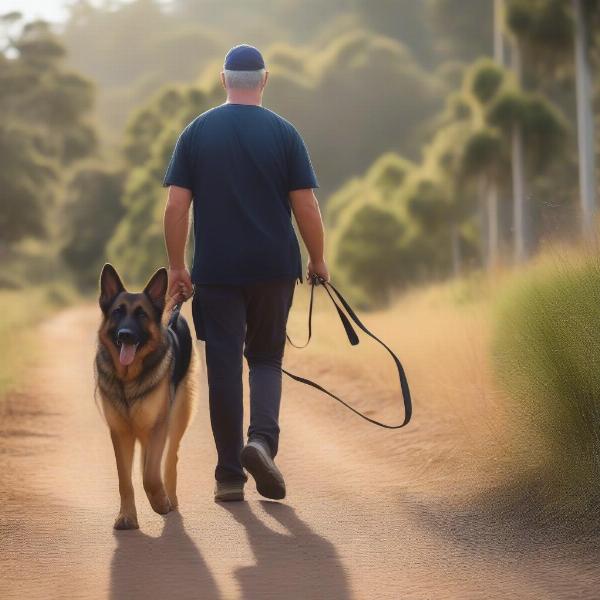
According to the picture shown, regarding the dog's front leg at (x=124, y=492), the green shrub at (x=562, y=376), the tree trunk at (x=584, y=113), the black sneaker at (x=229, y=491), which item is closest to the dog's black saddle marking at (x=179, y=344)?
the dog's front leg at (x=124, y=492)

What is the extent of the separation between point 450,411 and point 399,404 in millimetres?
1473

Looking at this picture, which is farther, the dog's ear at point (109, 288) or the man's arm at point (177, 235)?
the man's arm at point (177, 235)

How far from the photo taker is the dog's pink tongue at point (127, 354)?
5.84 metres

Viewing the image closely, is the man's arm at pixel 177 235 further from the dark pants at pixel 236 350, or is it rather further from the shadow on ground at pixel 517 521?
the shadow on ground at pixel 517 521

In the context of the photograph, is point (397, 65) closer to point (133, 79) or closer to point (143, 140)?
point (143, 140)

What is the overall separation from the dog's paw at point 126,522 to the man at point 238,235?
27.8 inches

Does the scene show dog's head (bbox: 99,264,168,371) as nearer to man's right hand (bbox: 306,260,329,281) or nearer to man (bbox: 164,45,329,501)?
man (bbox: 164,45,329,501)

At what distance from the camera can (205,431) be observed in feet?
30.9

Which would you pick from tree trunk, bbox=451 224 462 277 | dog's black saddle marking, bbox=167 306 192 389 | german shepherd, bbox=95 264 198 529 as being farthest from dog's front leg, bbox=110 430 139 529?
tree trunk, bbox=451 224 462 277

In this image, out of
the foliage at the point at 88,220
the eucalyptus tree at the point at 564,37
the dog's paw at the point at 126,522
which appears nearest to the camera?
the dog's paw at the point at 126,522

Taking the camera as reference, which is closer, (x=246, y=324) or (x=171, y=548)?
(x=171, y=548)

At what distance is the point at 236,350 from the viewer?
21.1 ft

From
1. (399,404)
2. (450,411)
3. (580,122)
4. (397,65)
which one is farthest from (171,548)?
(397,65)

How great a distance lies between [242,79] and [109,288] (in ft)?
4.34
